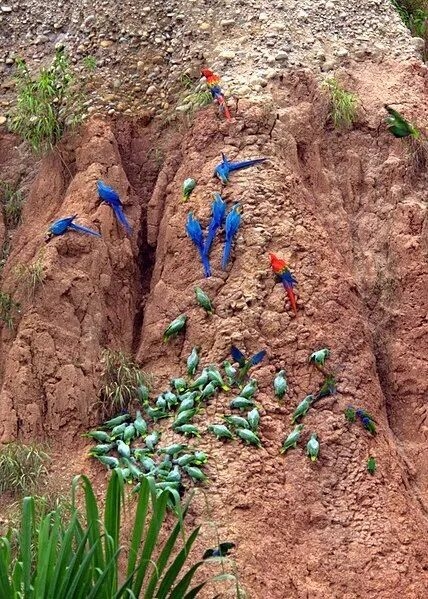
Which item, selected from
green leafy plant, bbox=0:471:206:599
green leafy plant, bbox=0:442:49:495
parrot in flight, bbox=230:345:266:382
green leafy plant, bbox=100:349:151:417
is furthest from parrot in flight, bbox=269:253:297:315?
green leafy plant, bbox=0:471:206:599

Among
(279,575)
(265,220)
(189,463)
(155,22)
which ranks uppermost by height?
(155,22)

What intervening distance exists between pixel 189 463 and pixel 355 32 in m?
4.09

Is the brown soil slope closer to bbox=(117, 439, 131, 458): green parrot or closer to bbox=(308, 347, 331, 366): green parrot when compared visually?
bbox=(308, 347, 331, 366): green parrot

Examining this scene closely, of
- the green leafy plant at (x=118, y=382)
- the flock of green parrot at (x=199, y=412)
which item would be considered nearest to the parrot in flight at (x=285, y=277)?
the flock of green parrot at (x=199, y=412)

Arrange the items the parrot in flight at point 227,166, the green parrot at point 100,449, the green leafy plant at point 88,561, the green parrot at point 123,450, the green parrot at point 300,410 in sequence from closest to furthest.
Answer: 1. the green leafy plant at point 88,561
2. the green parrot at point 123,450
3. the green parrot at point 100,449
4. the green parrot at point 300,410
5. the parrot in flight at point 227,166

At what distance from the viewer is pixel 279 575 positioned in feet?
21.6

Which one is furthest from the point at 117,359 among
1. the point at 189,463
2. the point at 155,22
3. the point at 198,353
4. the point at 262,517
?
the point at 155,22

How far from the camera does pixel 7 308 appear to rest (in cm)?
772

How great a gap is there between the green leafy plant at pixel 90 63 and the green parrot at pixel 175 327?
7.83ft

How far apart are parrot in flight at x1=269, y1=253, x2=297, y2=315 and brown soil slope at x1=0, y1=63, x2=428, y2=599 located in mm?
75

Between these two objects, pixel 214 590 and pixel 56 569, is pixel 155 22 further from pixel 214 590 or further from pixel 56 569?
pixel 56 569

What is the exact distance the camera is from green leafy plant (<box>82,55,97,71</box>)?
8.78 meters

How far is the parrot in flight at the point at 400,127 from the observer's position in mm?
8445

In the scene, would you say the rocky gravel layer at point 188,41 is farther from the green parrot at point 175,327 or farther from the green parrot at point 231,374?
the green parrot at point 231,374
